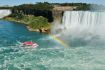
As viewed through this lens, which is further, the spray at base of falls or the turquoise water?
the spray at base of falls

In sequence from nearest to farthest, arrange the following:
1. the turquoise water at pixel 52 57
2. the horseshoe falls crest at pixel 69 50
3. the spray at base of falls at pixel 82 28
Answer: the turquoise water at pixel 52 57
the horseshoe falls crest at pixel 69 50
the spray at base of falls at pixel 82 28

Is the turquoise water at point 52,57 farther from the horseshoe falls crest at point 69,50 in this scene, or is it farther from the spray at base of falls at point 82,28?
the spray at base of falls at point 82,28

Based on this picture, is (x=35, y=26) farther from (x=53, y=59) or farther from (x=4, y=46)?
(x=53, y=59)

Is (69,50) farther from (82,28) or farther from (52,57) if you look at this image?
(82,28)

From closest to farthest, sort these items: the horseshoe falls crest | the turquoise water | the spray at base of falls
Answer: the turquoise water, the horseshoe falls crest, the spray at base of falls

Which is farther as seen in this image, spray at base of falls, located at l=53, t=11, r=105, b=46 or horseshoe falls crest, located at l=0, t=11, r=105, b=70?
spray at base of falls, located at l=53, t=11, r=105, b=46

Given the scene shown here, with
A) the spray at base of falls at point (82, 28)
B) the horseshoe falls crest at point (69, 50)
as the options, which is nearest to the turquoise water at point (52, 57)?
the horseshoe falls crest at point (69, 50)

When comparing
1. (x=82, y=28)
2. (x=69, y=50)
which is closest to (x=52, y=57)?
(x=69, y=50)

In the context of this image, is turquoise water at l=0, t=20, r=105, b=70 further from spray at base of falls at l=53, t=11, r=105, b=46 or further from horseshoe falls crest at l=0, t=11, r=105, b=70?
spray at base of falls at l=53, t=11, r=105, b=46

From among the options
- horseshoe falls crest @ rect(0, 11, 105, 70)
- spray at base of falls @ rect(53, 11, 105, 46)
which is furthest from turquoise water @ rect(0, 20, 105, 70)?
spray at base of falls @ rect(53, 11, 105, 46)

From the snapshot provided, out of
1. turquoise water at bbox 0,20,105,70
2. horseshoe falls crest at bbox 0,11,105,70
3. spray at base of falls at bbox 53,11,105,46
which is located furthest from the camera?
spray at base of falls at bbox 53,11,105,46
